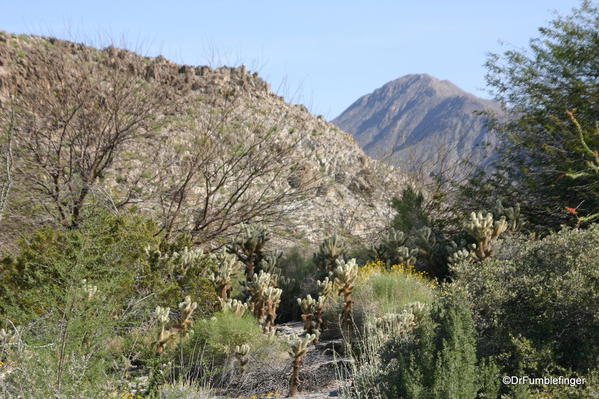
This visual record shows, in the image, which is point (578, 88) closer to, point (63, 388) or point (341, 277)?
point (341, 277)

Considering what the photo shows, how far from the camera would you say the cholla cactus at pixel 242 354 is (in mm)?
6391

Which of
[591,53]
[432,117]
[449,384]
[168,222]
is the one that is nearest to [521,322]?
[449,384]

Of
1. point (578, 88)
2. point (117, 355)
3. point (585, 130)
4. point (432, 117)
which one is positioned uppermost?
point (432, 117)

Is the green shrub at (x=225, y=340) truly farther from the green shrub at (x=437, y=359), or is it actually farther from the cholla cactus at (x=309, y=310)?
the green shrub at (x=437, y=359)

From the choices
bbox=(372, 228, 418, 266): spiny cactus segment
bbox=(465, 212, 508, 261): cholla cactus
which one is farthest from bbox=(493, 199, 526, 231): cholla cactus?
bbox=(372, 228, 418, 266): spiny cactus segment

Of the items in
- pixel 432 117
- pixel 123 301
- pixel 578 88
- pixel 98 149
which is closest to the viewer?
pixel 123 301

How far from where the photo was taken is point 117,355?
6602 mm

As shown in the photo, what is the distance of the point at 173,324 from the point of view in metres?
7.83

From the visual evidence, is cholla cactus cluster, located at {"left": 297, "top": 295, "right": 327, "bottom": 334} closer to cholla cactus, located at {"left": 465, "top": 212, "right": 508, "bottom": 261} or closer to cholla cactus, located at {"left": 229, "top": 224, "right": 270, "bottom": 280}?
cholla cactus, located at {"left": 229, "top": 224, "right": 270, "bottom": 280}

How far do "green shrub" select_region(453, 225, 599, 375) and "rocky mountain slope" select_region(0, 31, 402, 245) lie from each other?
27.5ft

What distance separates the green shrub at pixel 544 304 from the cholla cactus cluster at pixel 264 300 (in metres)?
2.85

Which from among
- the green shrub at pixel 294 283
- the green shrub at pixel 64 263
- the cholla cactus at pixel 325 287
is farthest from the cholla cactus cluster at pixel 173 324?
the green shrub at pixel 294 283

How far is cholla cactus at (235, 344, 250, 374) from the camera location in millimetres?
6391

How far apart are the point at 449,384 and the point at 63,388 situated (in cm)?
287
